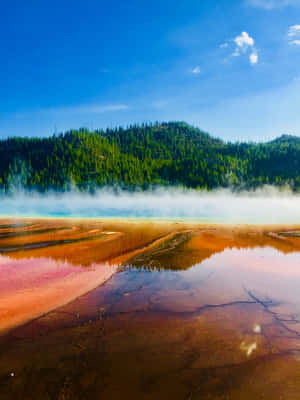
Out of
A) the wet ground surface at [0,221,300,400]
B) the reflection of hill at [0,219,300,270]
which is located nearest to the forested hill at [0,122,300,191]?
the reflection of hill at [0,219,300,270]

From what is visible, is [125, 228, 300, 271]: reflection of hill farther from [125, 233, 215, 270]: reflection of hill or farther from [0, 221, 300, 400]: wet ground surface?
[0, 221, 300, 400]: wet ground surface

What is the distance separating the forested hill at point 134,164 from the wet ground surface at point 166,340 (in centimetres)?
8520

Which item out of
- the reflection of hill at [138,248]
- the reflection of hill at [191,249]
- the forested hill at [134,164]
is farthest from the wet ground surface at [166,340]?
the forested hill at [134,164]

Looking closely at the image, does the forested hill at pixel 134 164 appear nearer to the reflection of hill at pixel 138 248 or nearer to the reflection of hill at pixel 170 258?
the reflection of hill at pixel 138 248

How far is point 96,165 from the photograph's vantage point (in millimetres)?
104125

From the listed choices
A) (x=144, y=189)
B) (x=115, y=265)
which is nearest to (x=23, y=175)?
(x=144, y=189)

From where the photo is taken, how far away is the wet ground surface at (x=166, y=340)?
11.1ft

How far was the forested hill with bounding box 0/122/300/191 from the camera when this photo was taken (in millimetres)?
94188

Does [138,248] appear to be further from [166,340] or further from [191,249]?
[166,340]

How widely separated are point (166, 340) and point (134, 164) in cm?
10629

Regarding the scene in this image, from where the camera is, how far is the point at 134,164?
109062 mm

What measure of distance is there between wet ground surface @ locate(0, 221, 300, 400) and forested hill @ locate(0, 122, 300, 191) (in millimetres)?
85202

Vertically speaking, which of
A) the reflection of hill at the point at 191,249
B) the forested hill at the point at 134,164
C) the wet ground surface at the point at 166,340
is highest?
the forested hill at the point at 134,164

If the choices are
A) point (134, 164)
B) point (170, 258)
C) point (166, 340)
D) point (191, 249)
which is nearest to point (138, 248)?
point (170, 258)
